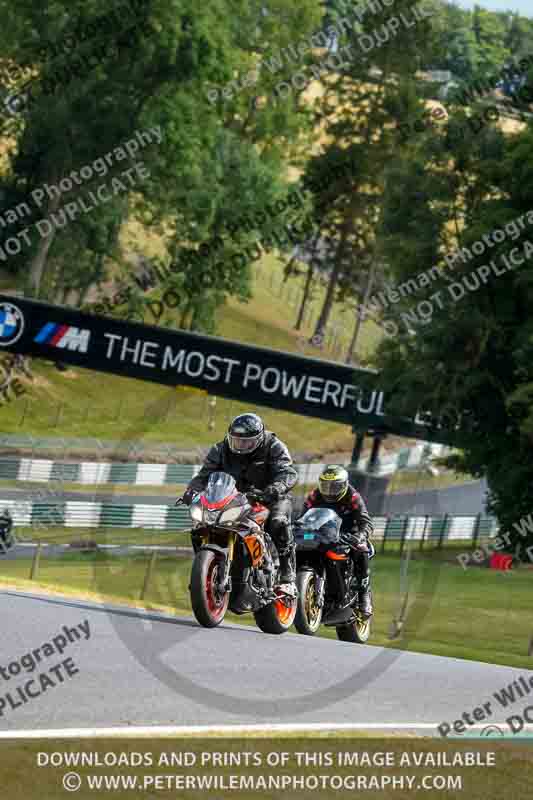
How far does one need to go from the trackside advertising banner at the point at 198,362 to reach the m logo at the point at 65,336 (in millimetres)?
28

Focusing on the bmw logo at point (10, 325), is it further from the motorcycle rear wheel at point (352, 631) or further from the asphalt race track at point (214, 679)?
the asphalt race track at point (214, 679)

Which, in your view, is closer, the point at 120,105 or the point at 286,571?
the point at 286,571

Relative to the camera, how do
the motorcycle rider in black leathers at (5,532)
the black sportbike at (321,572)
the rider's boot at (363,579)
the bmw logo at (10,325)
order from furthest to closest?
1. the bmw logo at (10,325)
2. the motorcycle rider in black leathers at (5,532)
3. the rider's boot at (363,579)
4. the black sportbike at (321,572)

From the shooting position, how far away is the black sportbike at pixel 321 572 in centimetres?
1451

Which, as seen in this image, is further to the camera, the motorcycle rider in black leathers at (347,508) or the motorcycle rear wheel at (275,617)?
the motorcycle rider in black leathers at (347,508)

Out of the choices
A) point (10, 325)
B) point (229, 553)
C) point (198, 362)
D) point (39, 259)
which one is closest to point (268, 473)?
point (229, 553)

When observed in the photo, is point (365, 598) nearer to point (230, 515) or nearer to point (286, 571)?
point (286, 571)

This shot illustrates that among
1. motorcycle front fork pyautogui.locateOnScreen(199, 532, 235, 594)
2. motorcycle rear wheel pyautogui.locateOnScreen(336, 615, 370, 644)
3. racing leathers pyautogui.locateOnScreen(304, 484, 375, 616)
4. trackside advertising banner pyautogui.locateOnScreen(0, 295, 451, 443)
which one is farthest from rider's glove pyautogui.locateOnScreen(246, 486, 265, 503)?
trackside advertising banner pyautogui.locateOnScreen(0, 295, 451, 443)

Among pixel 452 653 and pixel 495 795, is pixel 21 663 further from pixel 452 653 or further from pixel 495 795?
pixel 452 653

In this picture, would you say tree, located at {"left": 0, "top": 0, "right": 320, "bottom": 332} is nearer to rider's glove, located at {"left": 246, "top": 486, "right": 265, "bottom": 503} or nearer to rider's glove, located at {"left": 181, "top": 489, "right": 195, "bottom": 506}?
rider's glove, located at {"left": 246, "top": 486, "right": 265, "bottom": 503}

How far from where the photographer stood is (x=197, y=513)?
40.0 feet

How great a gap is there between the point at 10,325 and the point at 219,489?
2780cm

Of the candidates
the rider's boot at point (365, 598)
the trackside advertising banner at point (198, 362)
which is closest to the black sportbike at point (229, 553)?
the rider's boot at point (365, 598)

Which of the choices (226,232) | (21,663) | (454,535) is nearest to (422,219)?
(454,535)
